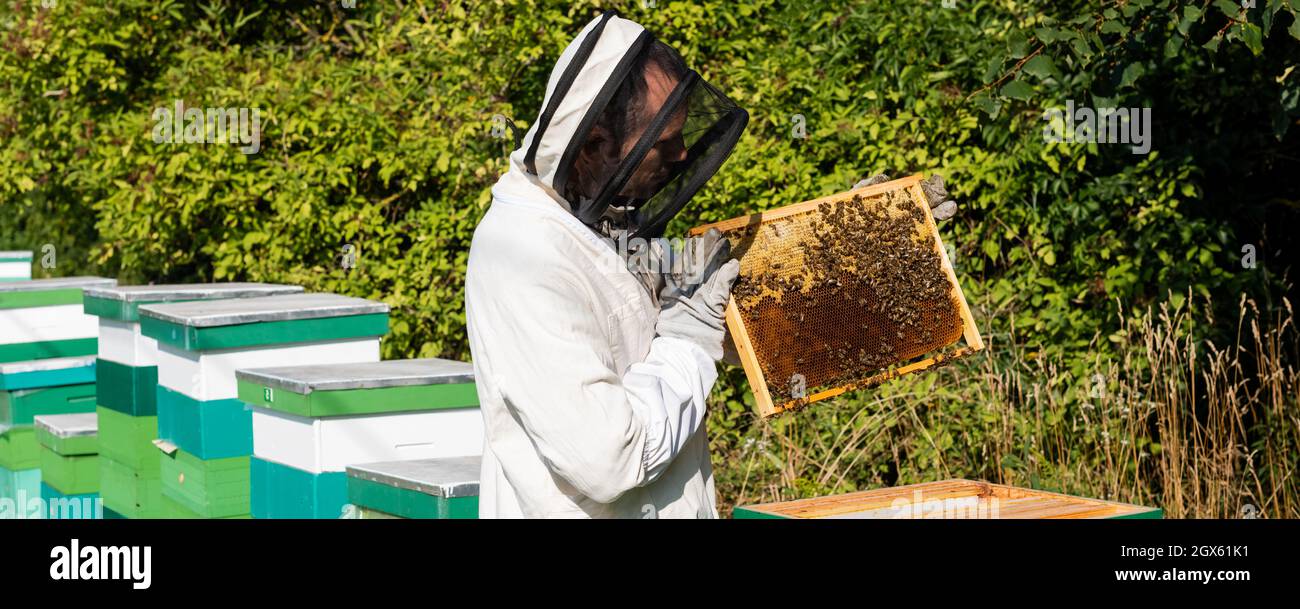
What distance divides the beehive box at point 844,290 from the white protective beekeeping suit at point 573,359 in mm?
540

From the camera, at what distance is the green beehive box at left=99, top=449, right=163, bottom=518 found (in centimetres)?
543

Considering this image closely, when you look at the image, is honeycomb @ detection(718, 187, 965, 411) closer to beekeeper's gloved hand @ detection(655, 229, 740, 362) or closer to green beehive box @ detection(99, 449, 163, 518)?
beekeeper's gloved hand @ detection(655, 229, 740, 362)

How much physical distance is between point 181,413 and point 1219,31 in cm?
419

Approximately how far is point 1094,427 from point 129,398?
14.1 feet

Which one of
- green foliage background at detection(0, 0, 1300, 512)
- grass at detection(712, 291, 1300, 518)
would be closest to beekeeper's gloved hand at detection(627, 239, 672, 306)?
green foliage background at detection(0, 0, 1300, 512)

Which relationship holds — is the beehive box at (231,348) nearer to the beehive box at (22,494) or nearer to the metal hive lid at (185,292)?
the metal hive lid at (185,292)

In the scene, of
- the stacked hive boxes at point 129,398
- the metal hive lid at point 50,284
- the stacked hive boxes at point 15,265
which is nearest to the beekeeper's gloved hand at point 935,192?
the stacked hive boxes at point 129,398

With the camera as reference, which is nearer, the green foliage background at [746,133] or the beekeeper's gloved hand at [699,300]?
the beekeeper's gloved hand at [699,300]

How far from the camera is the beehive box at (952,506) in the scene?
9.07 feet

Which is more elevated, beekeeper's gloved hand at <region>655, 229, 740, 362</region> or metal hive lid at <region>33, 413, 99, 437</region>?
beekeeper's gloved hand at <region>655, 229, 740, 362</region>

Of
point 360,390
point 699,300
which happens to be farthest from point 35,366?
point 699,300

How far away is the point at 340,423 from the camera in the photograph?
13.6 ft

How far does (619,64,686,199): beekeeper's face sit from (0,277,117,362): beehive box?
207 inches

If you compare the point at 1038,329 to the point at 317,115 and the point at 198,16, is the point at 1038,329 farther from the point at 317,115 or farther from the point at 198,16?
the point at 198,16
